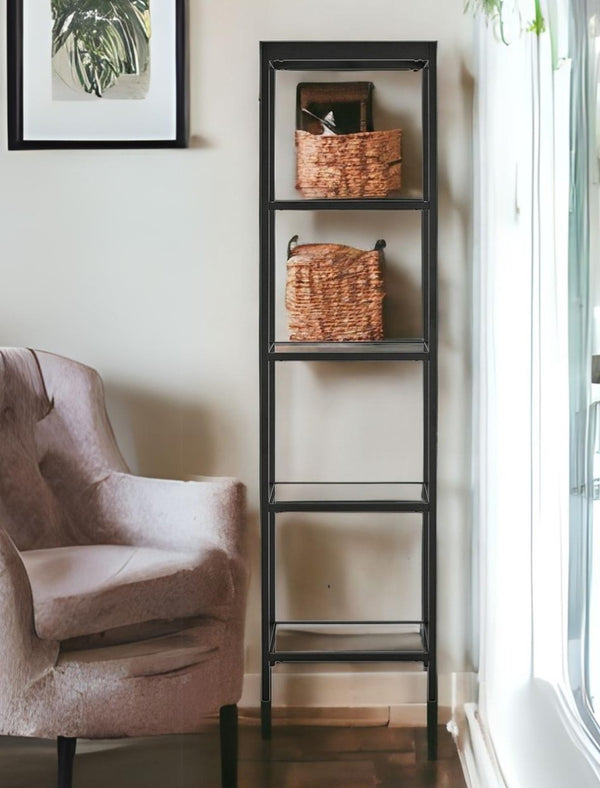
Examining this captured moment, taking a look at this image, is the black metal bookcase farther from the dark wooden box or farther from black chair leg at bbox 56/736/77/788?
black chair leg at bbox 56/736/77/788

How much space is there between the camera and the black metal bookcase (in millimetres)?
2002

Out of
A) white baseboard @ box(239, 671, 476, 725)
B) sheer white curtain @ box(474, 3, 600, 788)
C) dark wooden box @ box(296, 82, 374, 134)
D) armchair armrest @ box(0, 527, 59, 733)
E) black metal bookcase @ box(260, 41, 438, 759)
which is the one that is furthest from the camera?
white baseboard @ box(239, 671, 476, 725)

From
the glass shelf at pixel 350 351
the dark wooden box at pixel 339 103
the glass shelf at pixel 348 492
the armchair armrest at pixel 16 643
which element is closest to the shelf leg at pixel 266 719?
the glass shelf at pixel 348 492

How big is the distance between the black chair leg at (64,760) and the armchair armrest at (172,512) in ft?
1.54

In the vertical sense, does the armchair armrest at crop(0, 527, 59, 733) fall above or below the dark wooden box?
below

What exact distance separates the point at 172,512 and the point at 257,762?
627 mm

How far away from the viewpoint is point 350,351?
6.66 ft

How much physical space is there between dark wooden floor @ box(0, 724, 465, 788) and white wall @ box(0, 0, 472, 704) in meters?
0.20

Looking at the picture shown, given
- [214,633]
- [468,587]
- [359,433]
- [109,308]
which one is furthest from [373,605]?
[109,308]

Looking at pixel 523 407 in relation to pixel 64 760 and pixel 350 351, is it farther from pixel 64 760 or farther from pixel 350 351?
pixel 64 760

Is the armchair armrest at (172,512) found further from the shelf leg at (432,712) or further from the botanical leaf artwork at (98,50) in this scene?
the botanical leaf artwork at (98,50)

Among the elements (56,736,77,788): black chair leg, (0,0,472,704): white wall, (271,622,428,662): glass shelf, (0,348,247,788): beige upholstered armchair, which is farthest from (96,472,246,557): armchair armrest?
(56,736,77,788): black chair leg

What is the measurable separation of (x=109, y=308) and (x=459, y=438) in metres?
1.00

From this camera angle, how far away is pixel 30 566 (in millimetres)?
1816
